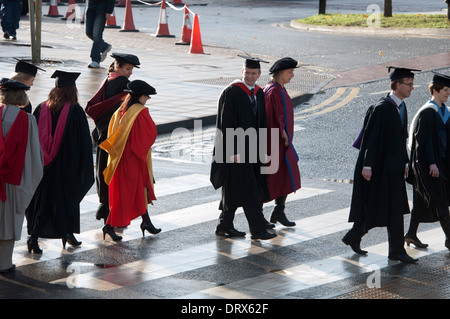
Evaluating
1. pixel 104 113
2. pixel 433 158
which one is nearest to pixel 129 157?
pixel 104 113

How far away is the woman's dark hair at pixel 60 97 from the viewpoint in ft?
27.0

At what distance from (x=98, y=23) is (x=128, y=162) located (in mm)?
10373

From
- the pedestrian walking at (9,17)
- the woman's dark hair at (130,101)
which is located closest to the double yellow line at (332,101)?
the woman's dark hair at (130,101)

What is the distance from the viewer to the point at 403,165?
809cm

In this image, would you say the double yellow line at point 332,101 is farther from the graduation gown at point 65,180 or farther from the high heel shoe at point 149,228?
the graduation gown at point 65,180

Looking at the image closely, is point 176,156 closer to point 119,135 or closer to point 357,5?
point 119,135

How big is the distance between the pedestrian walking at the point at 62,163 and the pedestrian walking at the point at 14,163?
60 centimetres

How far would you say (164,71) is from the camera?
1809 cm

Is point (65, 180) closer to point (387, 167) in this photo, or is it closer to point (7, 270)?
point (7, 270)

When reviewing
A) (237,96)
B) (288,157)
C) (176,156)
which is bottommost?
(176,156)

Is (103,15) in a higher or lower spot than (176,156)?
higher

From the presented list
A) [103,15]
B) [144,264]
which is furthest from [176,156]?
[103,15]

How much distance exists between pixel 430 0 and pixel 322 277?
31.6 meters
